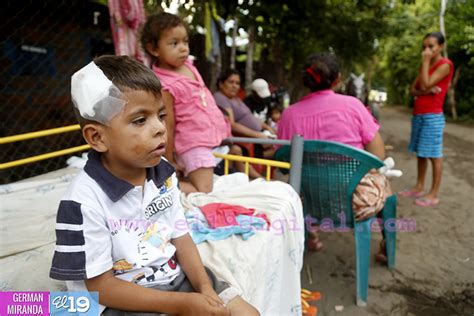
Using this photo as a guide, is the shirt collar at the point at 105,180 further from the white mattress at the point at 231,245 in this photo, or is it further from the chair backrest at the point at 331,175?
the chair backrest at the point at 331,175

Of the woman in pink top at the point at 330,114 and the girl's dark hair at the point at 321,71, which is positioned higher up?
the girl's dark hair at the point at 321,71

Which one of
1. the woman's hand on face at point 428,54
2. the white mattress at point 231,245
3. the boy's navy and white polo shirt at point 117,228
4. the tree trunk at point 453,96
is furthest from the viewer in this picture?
the tree trunk at point 453,96

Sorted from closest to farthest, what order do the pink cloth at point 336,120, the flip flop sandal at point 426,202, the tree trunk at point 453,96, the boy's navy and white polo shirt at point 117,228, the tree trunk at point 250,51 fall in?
the boy's navy and white polo shirt at point 117,228, the pink cloth at point 336,120, the flip flop sandal at point 426,202, the tree trunk at point 250,51, the tree trunk at point 453,96

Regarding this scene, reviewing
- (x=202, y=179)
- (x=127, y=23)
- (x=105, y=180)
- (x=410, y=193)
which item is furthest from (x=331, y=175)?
(x=410, y=193)

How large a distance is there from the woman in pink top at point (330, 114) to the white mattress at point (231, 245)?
1.78ft

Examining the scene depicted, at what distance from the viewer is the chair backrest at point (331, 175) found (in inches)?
88.4

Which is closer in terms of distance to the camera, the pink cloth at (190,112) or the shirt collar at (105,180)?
the shirt collar at (105,180)

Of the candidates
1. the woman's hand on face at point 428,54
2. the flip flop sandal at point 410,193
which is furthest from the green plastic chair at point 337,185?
the flip flop sandal at point 410,193

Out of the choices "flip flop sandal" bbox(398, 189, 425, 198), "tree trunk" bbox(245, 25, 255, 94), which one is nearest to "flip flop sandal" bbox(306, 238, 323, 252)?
"flip flop sandal" bbox(398, 189, 425, 198)

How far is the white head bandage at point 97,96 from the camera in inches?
41.6

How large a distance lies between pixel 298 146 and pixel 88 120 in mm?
1351

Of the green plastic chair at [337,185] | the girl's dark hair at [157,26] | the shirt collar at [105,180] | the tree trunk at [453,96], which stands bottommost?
the tree trunk at [453,96]

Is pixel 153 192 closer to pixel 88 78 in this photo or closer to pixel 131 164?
pixel 131 164

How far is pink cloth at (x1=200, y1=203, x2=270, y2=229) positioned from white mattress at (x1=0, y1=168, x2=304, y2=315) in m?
0.09
